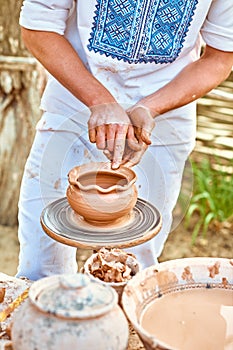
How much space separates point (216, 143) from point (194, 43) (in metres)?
2.30

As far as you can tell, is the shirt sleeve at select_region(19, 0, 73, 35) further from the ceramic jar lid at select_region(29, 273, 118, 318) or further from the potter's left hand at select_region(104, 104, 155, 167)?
the ceramic jar lid at select_region(29, 273, 118, 318)

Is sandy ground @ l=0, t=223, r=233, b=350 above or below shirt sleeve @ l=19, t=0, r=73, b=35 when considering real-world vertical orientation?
below

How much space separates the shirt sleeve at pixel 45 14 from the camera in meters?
2.50

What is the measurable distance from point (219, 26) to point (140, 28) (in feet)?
1.16

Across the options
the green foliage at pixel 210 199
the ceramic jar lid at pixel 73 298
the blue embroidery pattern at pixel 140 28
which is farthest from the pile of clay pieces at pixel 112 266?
the green foliage at pixel 210 199

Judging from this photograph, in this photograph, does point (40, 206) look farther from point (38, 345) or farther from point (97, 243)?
point (38, 345)

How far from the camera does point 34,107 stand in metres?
4.29

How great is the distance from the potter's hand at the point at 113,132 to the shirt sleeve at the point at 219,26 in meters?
0.60

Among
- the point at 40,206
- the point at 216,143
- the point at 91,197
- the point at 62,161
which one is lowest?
the point at 216,143

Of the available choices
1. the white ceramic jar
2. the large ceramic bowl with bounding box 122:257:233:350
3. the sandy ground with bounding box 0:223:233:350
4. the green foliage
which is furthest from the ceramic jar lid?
the green foliage

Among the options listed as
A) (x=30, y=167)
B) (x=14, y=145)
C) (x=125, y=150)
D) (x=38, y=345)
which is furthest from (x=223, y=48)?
(x=14, y=145)

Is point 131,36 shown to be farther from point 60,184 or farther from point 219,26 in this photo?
point 60,184

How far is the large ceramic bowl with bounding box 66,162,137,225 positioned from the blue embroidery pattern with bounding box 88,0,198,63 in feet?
1.84

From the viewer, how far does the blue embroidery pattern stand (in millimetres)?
2479
